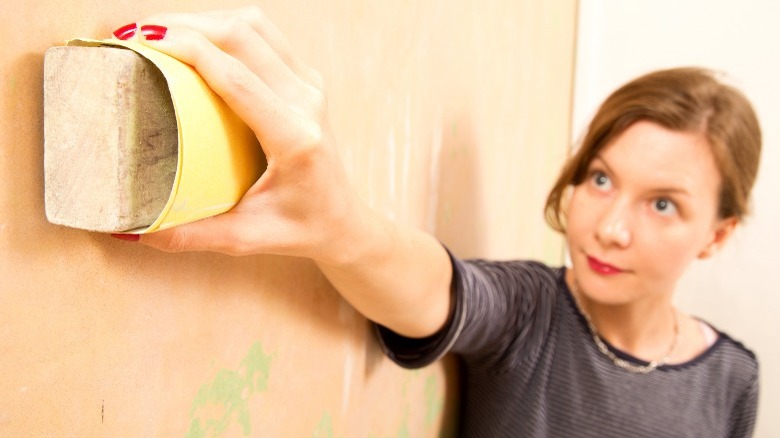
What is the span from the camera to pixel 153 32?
0.30 meters

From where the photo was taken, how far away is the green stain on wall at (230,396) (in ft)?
1.36

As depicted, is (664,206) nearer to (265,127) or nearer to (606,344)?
(606,344)

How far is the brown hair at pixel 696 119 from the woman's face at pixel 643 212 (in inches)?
0.6

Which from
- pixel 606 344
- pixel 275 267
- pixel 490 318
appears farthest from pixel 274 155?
pixel 606 344

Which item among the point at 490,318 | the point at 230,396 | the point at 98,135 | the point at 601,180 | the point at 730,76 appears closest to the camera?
the point at 98,135

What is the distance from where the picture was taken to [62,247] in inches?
12.3

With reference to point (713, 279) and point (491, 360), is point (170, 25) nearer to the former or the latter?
point (491, 360)

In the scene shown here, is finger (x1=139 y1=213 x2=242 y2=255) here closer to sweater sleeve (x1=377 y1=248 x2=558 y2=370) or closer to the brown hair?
sweater sleeve (x1=377 y1=248 x2=558 y2=370)

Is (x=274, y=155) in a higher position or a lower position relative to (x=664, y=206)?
higher

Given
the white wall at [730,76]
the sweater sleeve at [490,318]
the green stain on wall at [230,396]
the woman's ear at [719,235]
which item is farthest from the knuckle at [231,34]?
the white wall at [730,76]

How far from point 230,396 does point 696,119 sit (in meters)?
0.65

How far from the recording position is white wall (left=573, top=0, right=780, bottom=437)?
4.15 ft

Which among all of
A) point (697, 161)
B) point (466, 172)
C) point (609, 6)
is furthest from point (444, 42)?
point (609, 6)

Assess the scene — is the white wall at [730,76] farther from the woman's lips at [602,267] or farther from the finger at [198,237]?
the finger at [198,237]
